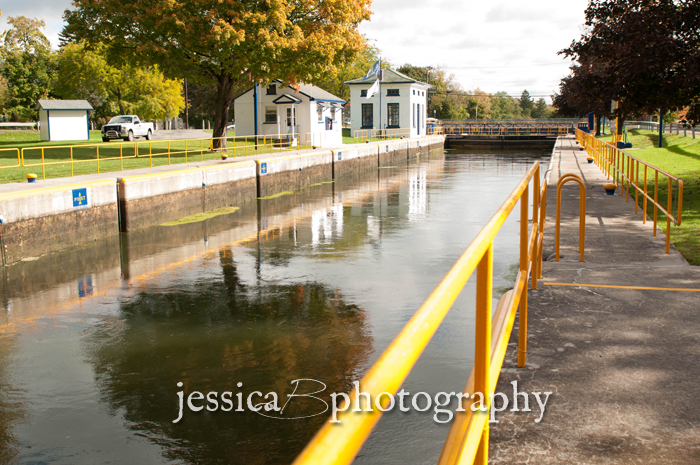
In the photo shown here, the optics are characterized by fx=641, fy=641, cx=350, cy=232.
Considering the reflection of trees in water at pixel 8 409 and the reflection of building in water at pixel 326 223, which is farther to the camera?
the reflection of building in water at pixel 326 223

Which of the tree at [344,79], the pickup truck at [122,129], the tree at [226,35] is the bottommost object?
the pickup truck at [122,129]

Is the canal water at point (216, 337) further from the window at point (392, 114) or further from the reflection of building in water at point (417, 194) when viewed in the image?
the window at point (392, 114)

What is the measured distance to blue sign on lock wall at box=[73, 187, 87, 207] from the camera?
13.8m

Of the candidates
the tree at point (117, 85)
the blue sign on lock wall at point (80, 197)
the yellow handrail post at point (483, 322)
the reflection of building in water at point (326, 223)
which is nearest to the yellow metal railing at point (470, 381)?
the yellow handrail post at point (483, 322)

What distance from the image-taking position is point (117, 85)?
67.9m

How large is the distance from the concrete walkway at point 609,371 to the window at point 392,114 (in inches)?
2268

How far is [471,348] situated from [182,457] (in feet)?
11.7

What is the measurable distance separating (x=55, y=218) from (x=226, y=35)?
18.1 m

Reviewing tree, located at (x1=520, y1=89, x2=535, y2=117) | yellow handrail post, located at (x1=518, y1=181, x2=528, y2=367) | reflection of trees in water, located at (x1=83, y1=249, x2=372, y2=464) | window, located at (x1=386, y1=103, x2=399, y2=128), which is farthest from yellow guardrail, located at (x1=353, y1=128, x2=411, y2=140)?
tree, located at (x1=520, y1=89, x2=535, y2=117)

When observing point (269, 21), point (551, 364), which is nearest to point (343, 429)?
point (551, 364)

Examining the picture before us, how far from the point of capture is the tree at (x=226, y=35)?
97.8ft

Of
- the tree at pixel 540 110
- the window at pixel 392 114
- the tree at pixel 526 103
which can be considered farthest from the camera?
the tree at pixel 526 103

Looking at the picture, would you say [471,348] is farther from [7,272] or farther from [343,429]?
[7,272]

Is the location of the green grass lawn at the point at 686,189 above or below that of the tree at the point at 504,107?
below
